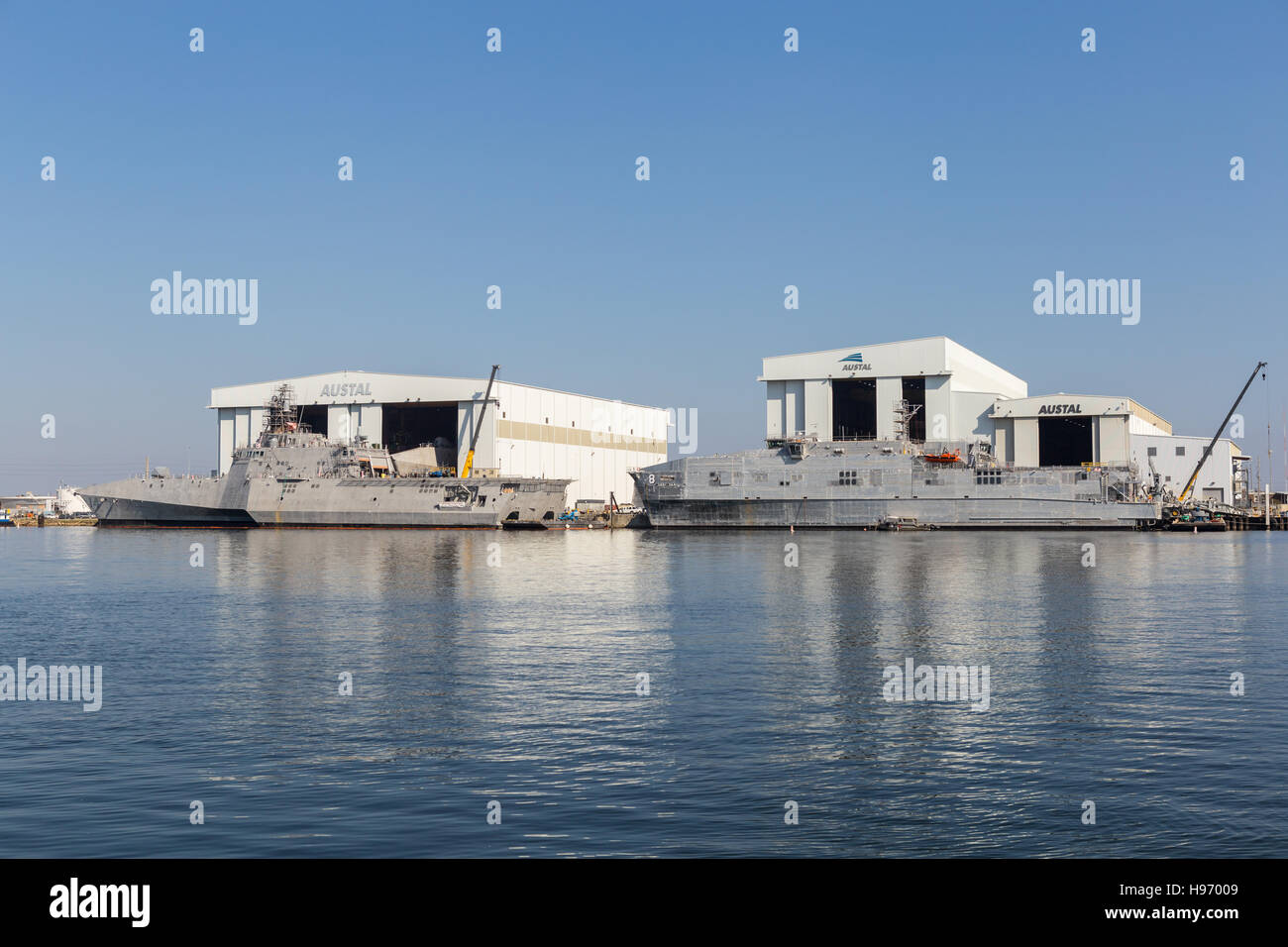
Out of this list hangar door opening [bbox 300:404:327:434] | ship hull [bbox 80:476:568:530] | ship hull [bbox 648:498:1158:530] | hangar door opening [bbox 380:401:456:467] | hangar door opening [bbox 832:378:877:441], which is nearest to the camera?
ship hull [bbox 648:498:1158:530]

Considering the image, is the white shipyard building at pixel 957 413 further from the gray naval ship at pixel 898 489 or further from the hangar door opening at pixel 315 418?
the hangar door opening at pixel 315 418

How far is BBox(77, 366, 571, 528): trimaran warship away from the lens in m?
110

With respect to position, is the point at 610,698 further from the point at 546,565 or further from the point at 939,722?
the point at 546,565

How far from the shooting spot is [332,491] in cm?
10956

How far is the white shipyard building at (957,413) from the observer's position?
106 metres

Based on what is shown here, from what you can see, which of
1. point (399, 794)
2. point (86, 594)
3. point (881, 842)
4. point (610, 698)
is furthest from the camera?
point (86, 594)

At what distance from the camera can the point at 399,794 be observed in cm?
1434

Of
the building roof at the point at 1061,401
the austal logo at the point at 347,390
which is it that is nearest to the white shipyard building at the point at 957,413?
the building roof at the point at 1061,401

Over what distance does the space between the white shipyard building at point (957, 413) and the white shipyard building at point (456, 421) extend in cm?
2722

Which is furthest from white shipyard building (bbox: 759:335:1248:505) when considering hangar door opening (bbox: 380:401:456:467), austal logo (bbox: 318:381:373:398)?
austal logo (bbox: 318:381:373:398)

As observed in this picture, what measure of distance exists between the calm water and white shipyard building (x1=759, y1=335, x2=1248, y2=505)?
6570 cm

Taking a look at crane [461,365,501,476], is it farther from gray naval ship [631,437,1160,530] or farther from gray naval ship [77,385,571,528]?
gray naval ship [631,437,1160,530]
